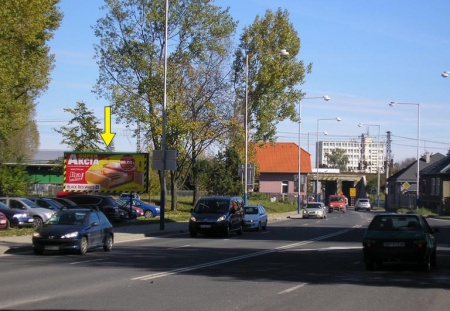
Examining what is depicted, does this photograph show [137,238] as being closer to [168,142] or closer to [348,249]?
[348,249]

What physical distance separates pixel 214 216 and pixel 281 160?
71157mm

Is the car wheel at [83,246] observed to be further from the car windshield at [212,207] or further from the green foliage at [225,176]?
the green foliage at [225,176]

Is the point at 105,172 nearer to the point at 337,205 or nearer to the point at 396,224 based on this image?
the point at 396,224

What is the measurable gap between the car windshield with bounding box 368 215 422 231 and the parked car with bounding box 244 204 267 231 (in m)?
19.5

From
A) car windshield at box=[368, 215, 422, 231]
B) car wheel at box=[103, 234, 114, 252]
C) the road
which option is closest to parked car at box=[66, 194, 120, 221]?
the road

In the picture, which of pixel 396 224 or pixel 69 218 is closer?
pixel 396 224

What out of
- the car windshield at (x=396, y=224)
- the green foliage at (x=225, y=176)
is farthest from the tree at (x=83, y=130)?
the car windshield at (x=396, y=224)

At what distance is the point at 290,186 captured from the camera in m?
102

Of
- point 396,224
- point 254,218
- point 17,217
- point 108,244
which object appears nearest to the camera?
point 396,224

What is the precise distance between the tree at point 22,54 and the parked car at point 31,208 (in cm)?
486

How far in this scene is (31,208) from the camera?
33.2 m

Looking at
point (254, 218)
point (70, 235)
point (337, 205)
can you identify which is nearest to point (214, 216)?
point (254, 218)

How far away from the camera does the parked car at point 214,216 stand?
3072cm

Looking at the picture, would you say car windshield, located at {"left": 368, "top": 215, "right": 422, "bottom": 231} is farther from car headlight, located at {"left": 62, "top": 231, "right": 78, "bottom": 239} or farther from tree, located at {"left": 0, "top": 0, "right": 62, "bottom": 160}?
tree, located at {"left": 0, "top": 0, "right": 62, "bottom": 160}
